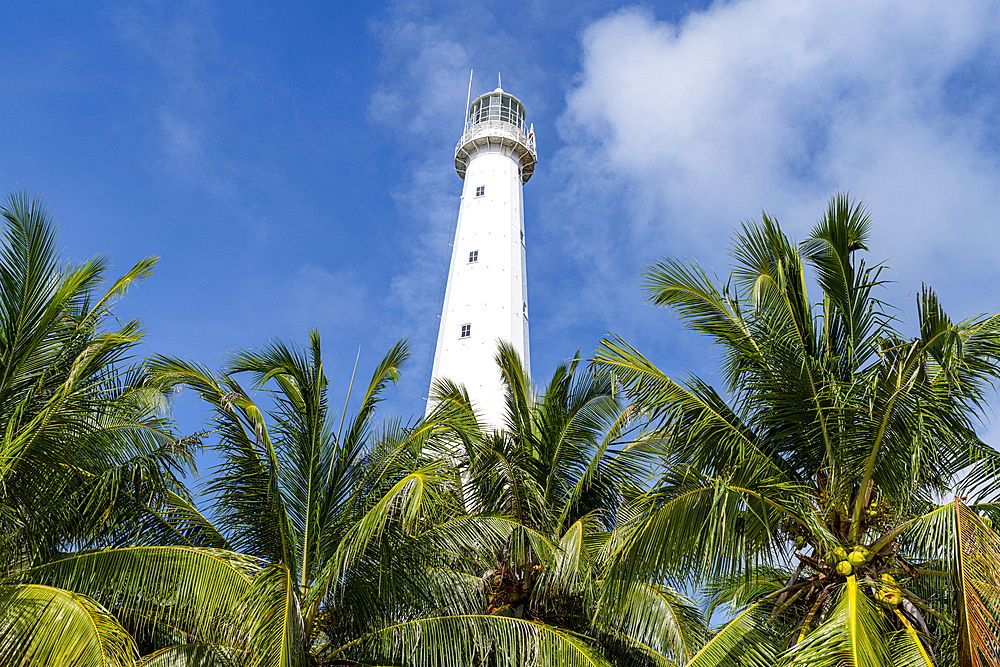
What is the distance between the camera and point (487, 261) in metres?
31.2

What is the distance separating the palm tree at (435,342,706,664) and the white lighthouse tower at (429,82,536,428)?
11.2 metres

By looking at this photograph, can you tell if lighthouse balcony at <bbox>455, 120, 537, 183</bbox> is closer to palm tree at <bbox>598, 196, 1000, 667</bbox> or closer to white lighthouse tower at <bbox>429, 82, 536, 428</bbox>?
white lighthouse tower at <bbox>429, 82, 536, 428</bbox>

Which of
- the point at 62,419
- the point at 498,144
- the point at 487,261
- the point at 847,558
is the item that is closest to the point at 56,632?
the point at 62,419

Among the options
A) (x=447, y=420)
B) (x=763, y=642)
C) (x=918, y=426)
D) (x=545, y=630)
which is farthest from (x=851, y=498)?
(x=447, y=420)

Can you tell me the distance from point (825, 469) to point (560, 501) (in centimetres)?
524

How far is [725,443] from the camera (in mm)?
10414

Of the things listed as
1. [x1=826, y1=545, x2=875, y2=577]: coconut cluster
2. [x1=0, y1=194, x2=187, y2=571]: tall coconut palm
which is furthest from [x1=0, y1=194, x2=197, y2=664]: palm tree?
[x1=826, y1=545, x2=875, y2=577]: coconut cluster

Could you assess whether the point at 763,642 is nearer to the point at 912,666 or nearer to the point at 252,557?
the point at 912,666

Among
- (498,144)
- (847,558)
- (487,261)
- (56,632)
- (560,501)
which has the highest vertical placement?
(498,144)

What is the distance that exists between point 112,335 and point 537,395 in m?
7.25

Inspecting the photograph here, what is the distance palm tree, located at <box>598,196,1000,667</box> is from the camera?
9.26 m

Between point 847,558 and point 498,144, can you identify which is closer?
point 847,558

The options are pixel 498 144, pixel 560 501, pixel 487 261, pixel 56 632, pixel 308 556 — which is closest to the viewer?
pixel 56 632

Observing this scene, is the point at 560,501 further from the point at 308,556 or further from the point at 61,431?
the point at 61,431
